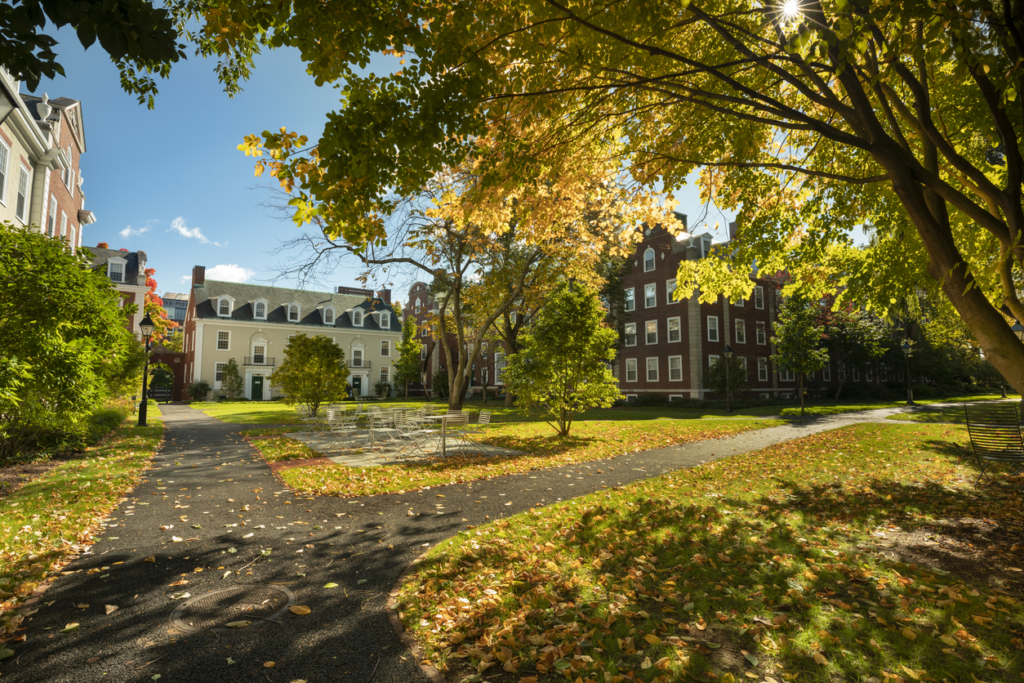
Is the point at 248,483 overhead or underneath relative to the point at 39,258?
underneath

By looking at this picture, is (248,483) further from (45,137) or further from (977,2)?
(45,137)

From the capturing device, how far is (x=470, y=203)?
7402 millimetres

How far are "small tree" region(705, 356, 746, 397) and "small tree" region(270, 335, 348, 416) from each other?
70.5 ft

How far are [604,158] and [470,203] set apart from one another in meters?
3.54

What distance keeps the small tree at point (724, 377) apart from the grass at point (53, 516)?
1087 inches

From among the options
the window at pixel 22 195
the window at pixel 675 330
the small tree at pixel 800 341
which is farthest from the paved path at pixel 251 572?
the window at pixel 675 330

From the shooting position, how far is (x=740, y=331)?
37719 mm

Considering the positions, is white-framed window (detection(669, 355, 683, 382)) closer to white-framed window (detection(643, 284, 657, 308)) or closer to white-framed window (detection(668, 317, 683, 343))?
white-framed window (detection(668, 317, 683, 343))

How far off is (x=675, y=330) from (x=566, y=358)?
2422cm

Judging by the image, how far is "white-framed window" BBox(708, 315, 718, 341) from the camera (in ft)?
118

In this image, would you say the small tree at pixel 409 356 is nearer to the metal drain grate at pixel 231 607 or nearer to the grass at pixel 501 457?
the grass at pixel 501 457

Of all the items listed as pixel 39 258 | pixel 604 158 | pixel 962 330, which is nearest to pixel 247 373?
pixel 39 258

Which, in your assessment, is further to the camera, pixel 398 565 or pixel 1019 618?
pixel 398 565

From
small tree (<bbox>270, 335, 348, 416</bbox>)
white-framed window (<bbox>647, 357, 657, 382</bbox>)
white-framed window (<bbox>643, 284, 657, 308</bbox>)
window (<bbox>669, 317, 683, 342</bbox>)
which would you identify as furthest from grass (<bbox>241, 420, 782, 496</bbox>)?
white-framed window (<bbox>643, 284, 657, 308</bbox>)
